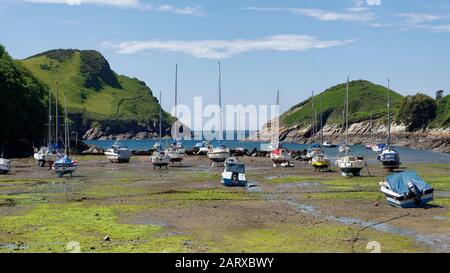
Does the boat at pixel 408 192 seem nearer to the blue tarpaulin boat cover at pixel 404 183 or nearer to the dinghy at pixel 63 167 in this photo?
the blue tarpaulin boat cover at pixel 404 183

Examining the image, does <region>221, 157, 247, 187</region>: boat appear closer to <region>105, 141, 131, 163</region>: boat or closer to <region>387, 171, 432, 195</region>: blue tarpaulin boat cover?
<region>387, 171, 432, 195</region>: blue tarpaulin boat cover

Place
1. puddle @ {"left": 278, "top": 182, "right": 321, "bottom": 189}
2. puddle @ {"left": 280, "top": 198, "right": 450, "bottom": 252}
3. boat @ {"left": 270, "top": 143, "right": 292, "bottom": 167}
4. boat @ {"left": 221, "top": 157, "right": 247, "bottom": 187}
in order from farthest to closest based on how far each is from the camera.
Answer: boat @ {"left": 270, "top": 143, "right": 292, "bottom": 167}, boat @ {"left": 221, "top": 157, "right": 247, "bottom": 187}, puddle @ {"left": 278, "top": 182, "right": 321, "bottom": 189}, puddle @ {"left": 280, "top": 198, "right": 450, "bottom": 252}

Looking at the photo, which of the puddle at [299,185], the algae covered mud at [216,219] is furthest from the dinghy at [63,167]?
the puddle at [299,185]

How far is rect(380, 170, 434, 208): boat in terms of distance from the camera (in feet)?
141

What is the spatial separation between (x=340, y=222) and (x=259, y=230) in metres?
6.17

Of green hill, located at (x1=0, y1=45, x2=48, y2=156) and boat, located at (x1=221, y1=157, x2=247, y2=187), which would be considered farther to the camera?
green hill, located at (x1=0, y1=45, x2=48, y2=156)

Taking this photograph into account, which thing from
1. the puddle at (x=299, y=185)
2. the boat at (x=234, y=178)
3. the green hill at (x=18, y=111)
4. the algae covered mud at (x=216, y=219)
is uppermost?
the green hill at (x=18, y=111)

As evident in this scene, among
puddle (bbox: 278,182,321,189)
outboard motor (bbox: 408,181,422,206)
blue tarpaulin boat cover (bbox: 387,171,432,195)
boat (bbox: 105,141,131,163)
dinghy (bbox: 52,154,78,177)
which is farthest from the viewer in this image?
boat (bbox: 105,141,131,163)

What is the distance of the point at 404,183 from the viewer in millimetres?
44125

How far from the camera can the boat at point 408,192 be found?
43.0 m

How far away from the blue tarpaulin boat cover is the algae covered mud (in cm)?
166

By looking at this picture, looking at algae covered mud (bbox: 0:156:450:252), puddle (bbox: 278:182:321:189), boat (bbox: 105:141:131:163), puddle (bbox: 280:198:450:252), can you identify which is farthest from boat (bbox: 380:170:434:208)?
boat (bbox: 105:141:131:163)
